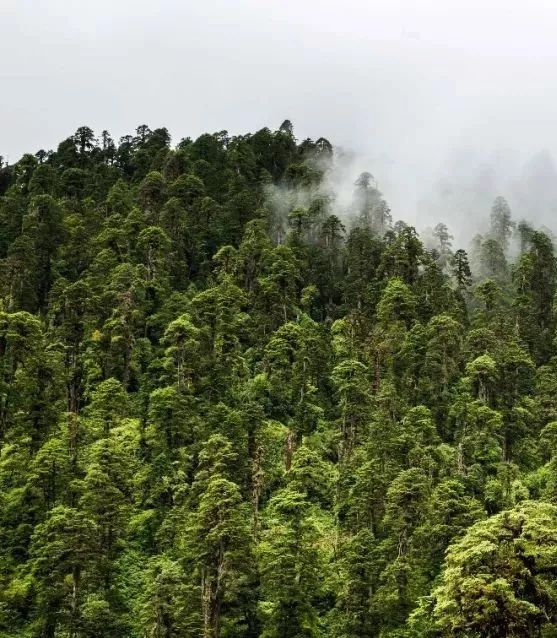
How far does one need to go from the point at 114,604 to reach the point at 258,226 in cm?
5499

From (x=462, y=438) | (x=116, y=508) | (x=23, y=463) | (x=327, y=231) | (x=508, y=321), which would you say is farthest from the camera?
(x=327, y=231)

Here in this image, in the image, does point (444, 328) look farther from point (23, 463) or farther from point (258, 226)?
point (23, 463)

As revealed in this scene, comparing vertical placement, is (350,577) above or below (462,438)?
below

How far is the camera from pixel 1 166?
→ 142250 mm

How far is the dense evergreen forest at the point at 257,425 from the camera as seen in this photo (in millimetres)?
38906

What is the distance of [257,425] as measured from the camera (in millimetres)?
53938

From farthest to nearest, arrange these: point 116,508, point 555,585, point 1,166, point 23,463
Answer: point 1,166 < point 23,463 < point 116,508 < point 555,585

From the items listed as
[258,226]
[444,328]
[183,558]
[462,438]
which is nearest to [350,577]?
[183,558]

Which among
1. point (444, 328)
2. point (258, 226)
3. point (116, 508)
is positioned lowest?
point (116, 508)

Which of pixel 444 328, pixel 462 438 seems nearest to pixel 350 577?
pixel 462 438

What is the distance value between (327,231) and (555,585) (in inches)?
2925

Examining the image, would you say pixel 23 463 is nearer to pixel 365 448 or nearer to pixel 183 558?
pixel 183 558

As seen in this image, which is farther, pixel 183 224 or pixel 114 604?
pixel 183 224

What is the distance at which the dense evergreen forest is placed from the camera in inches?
1532
